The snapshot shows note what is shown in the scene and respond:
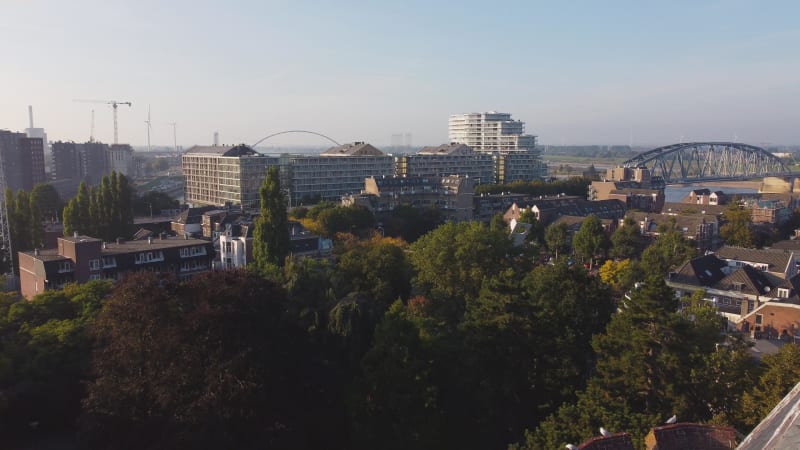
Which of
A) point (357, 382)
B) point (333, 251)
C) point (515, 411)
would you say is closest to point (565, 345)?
point (515, 411)

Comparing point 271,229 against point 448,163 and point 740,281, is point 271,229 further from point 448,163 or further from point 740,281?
point 448,163

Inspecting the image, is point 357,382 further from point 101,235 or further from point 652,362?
point 101,235

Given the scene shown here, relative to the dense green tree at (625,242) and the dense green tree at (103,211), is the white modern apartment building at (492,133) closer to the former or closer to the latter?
the dense green tree at (625,242)

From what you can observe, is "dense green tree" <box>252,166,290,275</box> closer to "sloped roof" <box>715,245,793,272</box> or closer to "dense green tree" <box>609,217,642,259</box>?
"dense green tree" <box>609,217,642,259</box>

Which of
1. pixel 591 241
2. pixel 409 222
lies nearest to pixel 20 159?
pixel 409 222

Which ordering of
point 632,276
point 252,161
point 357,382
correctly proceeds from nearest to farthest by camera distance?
point 357,382 < point 632,276 < point 252,161

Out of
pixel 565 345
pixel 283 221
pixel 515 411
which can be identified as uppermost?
pixel 283 221
